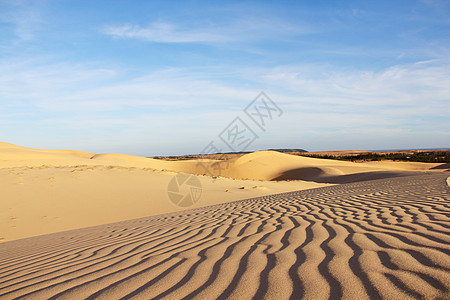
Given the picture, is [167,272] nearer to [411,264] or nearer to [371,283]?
[371,283]

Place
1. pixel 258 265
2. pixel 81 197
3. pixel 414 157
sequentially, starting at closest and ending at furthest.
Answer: pixel 258 265 < pixel 81 197 < pixel 414 157

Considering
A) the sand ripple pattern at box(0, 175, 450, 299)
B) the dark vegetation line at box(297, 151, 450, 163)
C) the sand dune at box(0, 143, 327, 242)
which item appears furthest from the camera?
the dark vegetation line at box(297, 151, 450, 163)

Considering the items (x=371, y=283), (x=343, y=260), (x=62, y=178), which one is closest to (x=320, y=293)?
(x=371, y=283)

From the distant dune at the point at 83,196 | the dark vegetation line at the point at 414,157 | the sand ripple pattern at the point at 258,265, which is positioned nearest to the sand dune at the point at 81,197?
the distant dune at the point at 83,196

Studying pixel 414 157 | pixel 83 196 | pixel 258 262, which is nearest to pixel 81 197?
pixel 83 196

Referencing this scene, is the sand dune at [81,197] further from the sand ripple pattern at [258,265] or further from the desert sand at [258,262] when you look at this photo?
the sand ripple pattern at [258,265]

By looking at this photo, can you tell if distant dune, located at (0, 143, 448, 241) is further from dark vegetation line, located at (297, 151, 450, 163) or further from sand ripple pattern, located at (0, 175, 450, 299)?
dark vegetation line, located at (297, 151, 450, 163)

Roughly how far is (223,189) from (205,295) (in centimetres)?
1091

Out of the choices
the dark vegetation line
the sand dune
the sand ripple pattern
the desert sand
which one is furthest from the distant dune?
the dark vegetation line

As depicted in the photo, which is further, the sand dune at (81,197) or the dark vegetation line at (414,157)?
the dark vegetation line at (414,157)

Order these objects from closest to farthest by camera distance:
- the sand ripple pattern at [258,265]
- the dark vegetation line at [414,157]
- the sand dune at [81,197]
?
the sand ripple pattern at [258,265] < the sand dune at [81,197] < the dark vegetation line at [414,157]

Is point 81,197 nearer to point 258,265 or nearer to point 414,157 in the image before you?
point 258,265

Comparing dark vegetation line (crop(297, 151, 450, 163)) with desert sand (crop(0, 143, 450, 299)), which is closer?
desert sand (crop(0, 143, 450, 299))

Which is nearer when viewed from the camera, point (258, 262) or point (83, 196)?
point (258, 262)
